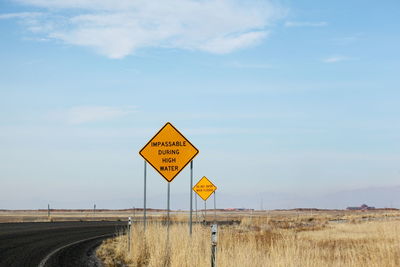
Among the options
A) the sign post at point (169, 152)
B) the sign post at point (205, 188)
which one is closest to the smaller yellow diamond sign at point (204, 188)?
the sign post at point (205, 188)

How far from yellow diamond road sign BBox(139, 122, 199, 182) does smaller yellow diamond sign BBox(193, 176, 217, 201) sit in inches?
552

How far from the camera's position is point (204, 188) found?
28000mm

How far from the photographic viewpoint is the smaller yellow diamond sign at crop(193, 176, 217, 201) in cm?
2774

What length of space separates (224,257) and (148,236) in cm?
473

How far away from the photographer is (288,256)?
33.4 ft

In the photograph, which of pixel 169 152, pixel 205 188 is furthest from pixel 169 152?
pixel 205 188

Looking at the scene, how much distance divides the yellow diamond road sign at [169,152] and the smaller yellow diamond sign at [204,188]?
1403 cm

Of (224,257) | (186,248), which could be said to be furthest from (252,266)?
(186,248)

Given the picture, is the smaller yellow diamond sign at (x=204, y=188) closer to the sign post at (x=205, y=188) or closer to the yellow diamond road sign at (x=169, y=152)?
the sign post at (x=205, y=188)

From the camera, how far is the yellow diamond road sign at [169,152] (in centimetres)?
1368

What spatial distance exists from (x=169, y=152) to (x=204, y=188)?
1446cm

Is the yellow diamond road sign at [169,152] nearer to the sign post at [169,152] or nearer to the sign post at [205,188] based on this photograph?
the sign post at [169,152]

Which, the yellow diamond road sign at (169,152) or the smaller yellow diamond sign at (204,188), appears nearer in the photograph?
the yellow diamond road sign at (169,152)

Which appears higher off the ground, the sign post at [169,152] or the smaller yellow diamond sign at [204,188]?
the sign post at [169,152]
